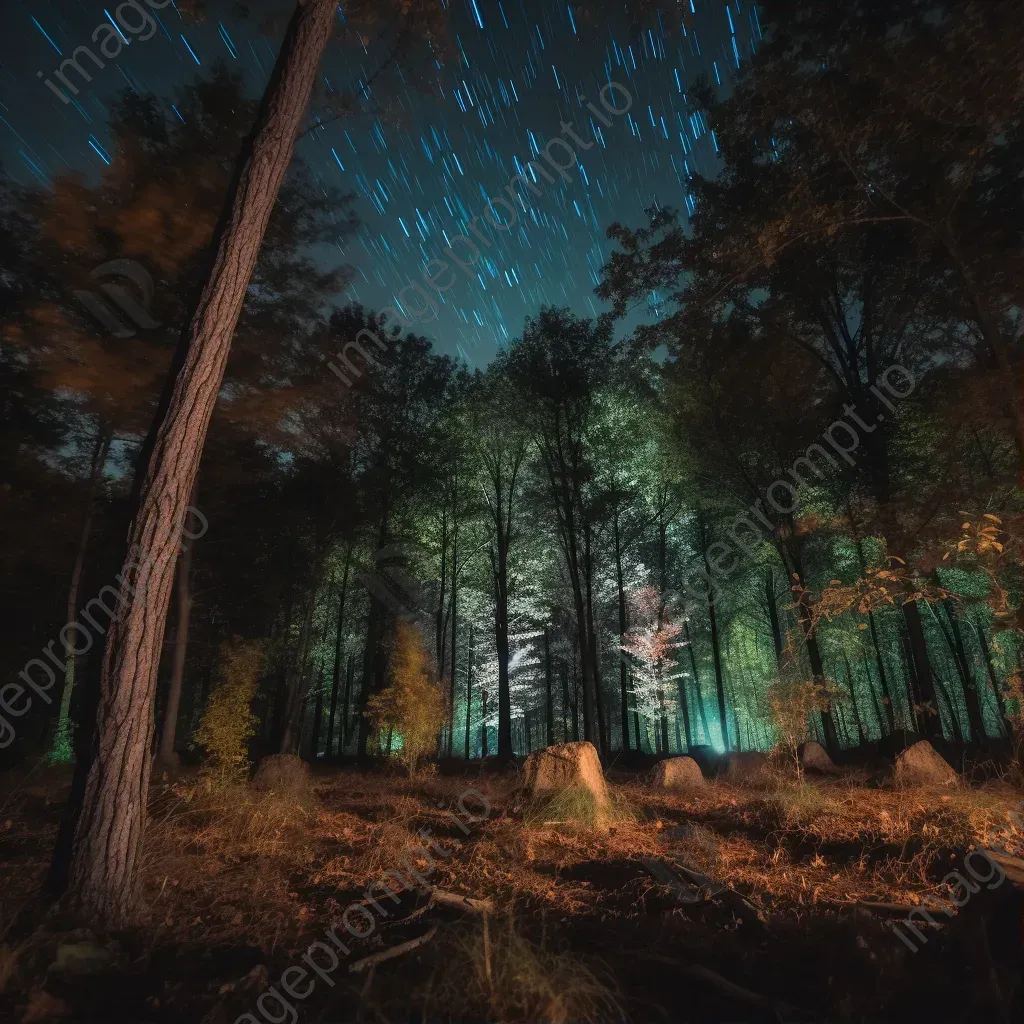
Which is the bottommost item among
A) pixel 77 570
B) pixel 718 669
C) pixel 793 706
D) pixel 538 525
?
pixel 793 706

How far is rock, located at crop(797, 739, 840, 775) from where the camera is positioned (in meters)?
11.1

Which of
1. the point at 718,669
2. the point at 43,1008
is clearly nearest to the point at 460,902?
the point at 43,1008

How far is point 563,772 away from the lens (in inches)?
310

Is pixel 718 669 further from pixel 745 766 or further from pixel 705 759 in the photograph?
pixel 745 766

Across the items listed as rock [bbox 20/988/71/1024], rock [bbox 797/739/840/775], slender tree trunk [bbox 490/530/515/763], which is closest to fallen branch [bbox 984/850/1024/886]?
rock [bbox 20/988/71/1024]

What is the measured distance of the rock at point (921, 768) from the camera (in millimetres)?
7848

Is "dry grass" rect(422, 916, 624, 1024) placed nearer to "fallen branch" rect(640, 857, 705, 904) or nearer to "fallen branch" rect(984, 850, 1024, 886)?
"fallen branch" rect(640, 857, 705, 904)

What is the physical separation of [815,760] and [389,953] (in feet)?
38.4

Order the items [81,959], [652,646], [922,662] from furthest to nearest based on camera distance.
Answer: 1. [652,646]
2. [922,662]
3. [81,959]

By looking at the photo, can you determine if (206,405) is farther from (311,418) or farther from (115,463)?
(115,463)

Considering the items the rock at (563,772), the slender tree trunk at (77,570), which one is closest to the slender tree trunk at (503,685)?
the rock at (563,772)

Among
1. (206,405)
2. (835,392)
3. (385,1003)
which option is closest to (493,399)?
(835,392)

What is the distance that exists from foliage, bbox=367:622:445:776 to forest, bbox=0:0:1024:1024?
0.10 m

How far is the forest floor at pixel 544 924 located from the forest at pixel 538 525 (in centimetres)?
3
